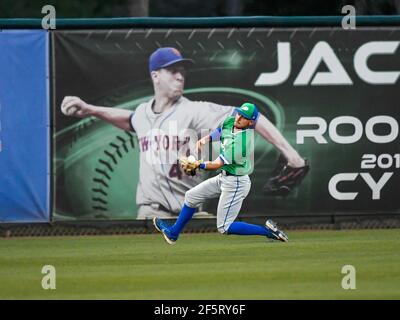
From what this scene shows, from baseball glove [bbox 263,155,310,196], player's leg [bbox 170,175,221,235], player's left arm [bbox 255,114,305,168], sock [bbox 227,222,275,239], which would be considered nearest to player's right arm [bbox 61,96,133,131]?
player's left arm [bbox 255,114,305,168]

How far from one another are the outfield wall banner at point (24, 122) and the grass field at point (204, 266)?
633 millimetres

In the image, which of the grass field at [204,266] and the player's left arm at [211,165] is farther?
the player's left arm at [211,165]

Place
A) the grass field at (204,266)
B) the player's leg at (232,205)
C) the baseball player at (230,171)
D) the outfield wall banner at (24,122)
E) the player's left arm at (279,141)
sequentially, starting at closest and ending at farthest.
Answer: the grass field at (204,266), the baseball player at (230,171), the player's leg at (232,205), the outfield wall banner at (24,122), the player's left arm at (279,141)

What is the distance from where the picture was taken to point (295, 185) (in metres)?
16.4

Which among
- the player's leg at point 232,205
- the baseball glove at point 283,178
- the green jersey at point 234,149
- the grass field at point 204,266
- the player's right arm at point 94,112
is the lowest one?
the grass field at point 204,266

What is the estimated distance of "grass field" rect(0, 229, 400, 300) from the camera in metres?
10.7

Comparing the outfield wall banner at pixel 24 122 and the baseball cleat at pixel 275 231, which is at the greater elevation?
the outfield wall banner at pixel 24 122

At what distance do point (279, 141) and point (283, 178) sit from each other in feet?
1.78

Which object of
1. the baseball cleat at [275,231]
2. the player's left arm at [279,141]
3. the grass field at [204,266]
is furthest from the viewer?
the player's left arm at [279,141]

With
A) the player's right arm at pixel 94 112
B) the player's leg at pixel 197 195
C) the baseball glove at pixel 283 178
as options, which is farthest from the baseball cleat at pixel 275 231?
the player's right arm at pixel 94 112

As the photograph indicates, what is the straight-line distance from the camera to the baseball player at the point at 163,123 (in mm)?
16156

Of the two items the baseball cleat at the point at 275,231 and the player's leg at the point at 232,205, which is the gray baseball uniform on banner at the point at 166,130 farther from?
the player's leg at the point at 232,205

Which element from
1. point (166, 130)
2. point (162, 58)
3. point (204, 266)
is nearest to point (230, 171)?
point (204, 266)

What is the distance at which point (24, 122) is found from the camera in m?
16.0
